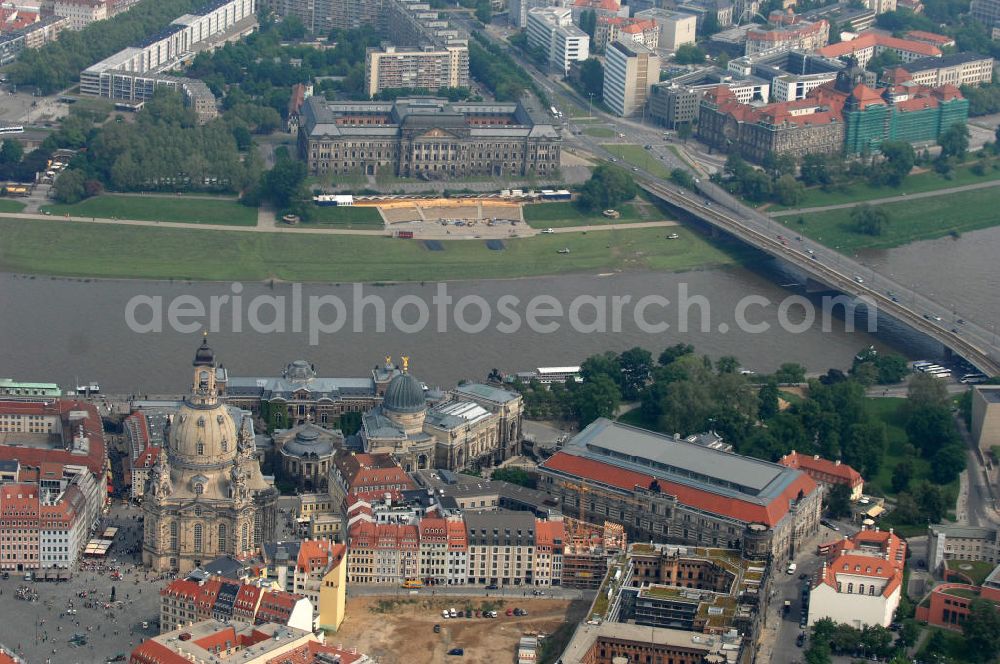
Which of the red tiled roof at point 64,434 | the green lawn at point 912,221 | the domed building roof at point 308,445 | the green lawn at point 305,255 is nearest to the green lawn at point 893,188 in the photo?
the green lawn at point 912,221

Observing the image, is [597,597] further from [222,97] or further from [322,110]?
[222,97]

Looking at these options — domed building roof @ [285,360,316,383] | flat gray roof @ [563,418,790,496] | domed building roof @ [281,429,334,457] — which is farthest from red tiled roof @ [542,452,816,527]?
domed building roof @ [285,360,316,383]

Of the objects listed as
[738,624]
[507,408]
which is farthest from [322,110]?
[738,624]

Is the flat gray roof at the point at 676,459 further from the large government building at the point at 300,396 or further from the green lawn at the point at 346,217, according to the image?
the green lawn at the point at 346,217

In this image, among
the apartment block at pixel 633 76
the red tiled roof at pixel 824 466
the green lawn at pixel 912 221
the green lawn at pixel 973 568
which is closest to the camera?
the green lawn at pixel 973 568

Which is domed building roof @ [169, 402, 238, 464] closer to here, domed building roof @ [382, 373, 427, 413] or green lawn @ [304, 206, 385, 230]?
domed building roof @ [382, 373, 427, 413]

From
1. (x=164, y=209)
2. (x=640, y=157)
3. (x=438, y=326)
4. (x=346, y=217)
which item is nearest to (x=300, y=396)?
(x=438, y=326)

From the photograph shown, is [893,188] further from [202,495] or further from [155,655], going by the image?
[155,655]
